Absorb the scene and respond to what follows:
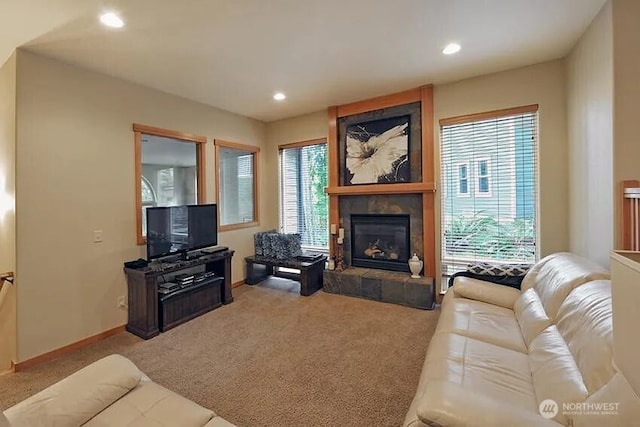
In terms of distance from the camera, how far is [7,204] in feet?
8.87

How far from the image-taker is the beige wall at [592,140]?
7.29 ft

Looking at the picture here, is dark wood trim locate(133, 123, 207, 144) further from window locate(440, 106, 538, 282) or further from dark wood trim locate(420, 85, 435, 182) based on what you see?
window locate(440, 106, 538, 282)

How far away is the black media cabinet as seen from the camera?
307 cm

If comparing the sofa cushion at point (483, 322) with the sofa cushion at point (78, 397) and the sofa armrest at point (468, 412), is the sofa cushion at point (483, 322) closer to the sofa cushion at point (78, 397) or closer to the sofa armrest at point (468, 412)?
the sofa armrest at point (468, 412)

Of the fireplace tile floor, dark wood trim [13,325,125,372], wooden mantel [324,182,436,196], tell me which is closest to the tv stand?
dark wood trim [13,325,125,372]

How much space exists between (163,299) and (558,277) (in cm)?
358

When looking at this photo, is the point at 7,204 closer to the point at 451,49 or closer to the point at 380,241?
the point at 380,241

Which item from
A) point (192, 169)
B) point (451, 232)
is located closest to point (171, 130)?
point (192, 169)

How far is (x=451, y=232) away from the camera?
381 cm

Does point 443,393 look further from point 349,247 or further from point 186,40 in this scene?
point 349,247

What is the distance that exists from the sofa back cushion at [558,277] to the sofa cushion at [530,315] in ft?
0.12

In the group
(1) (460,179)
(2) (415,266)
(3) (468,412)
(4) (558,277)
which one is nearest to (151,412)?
(3) (468,412)

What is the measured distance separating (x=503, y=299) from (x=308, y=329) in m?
1.89

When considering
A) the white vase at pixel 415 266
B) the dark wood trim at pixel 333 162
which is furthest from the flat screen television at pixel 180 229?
the white vase at pixel 415 266
